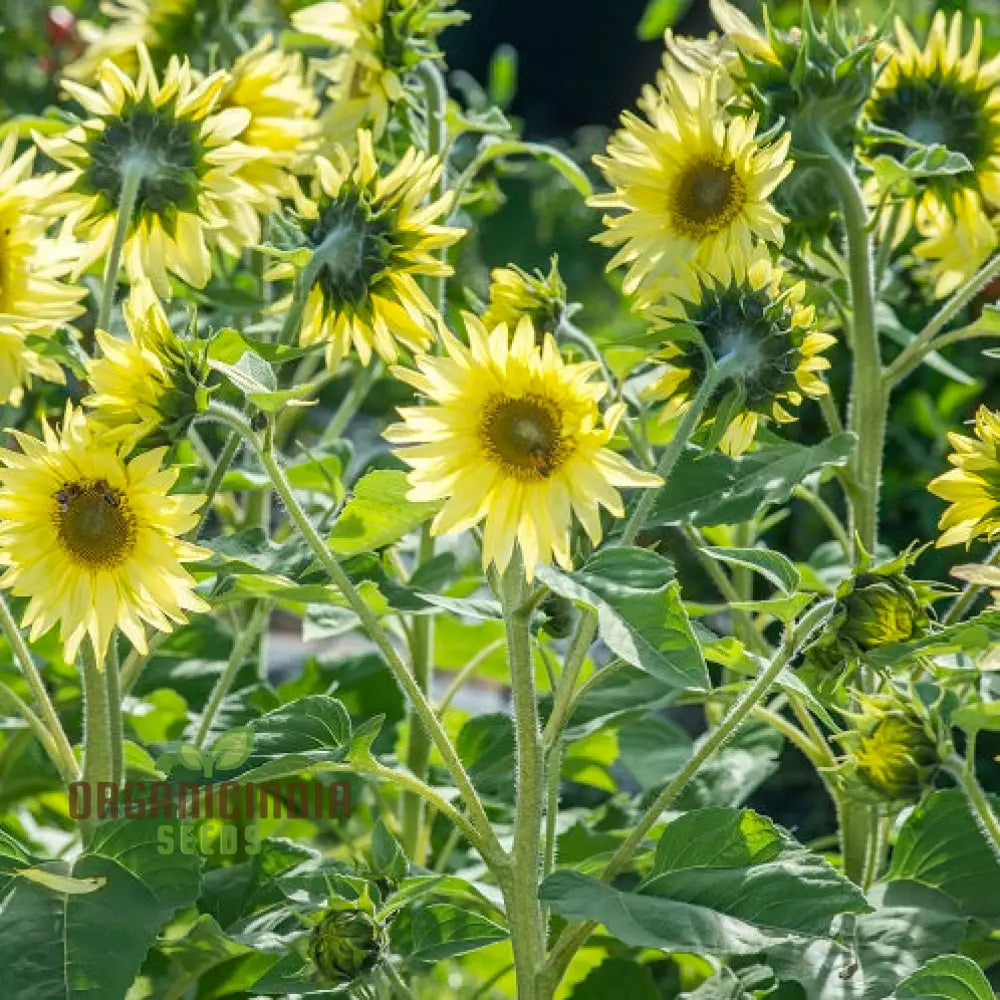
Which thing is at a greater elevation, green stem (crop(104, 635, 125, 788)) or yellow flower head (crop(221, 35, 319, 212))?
yellow flower head (crop(221, 35, 319, 212))

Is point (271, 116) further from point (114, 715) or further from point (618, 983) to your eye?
point (618, 983)

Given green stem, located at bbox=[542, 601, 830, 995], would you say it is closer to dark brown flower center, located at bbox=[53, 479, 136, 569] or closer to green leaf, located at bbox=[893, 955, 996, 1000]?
green leaf, located at bbox=[893, 955, 996, 1000]

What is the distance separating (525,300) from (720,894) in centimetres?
31

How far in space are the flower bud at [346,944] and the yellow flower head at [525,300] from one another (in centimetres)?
29

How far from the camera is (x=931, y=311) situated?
68.1 inches

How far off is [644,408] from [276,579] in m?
0.27

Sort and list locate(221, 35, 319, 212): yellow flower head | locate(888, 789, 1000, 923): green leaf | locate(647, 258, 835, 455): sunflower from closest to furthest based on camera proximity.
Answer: locate(647, 258, 835, 455): sunflower < locate(888, 789, 1000, 923): green leaf < locate(221, 35, 319, 212): yellow flower head

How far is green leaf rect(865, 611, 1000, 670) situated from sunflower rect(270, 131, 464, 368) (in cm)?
26

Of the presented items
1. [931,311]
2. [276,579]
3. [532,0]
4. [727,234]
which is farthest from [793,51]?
[532,0]

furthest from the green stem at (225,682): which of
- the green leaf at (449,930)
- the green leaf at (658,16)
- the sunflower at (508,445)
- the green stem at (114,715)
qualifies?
the green leaf at (658,16)

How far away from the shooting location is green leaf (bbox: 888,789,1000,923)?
948mm

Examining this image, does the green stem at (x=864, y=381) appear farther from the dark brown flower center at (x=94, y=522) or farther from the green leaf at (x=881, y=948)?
the dark brown flower center at (x=94, y=522)

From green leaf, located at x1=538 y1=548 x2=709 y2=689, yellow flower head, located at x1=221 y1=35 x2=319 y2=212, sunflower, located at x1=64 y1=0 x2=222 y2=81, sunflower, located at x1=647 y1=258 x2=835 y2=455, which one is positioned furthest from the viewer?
sunflower, located at x1=64 y1=0 x2=222 y2=81

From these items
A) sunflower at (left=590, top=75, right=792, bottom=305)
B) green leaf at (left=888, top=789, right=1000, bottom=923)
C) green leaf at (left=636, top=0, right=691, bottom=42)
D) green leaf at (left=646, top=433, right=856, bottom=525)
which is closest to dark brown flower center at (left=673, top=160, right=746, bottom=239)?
sunflower at (left=590, top=75, right=792, bottom=305)
